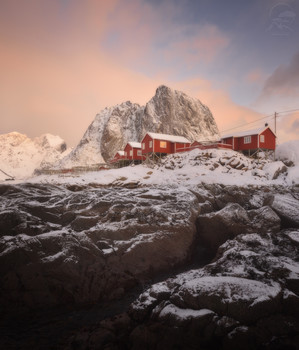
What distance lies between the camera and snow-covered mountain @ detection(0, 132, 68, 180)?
13823 centimetres

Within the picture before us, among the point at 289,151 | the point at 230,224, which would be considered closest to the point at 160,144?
the point at 289,151

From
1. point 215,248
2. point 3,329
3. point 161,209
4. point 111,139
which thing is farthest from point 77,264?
point 111,139

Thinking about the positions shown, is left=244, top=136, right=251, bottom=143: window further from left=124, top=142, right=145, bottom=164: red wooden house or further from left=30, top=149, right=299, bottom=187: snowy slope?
left=124, top=142, right=145, bottom=164: red wooden house

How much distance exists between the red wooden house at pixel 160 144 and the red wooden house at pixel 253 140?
366 inches

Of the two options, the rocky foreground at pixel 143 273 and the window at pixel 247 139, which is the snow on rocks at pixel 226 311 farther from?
Answer: the window at pixel 247 139

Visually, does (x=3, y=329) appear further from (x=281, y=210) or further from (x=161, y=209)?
(x=281, y=210)

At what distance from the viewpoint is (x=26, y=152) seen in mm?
152250

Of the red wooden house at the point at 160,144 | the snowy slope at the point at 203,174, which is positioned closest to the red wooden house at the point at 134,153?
the red wooden house at the point at 160,144

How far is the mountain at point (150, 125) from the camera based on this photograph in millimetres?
66875

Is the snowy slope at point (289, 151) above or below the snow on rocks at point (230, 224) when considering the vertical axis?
above

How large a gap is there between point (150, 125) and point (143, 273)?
61.3m

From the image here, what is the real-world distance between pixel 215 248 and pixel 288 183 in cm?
1849

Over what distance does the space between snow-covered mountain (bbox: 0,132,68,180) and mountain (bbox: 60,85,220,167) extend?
226 ft

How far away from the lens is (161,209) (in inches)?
543
